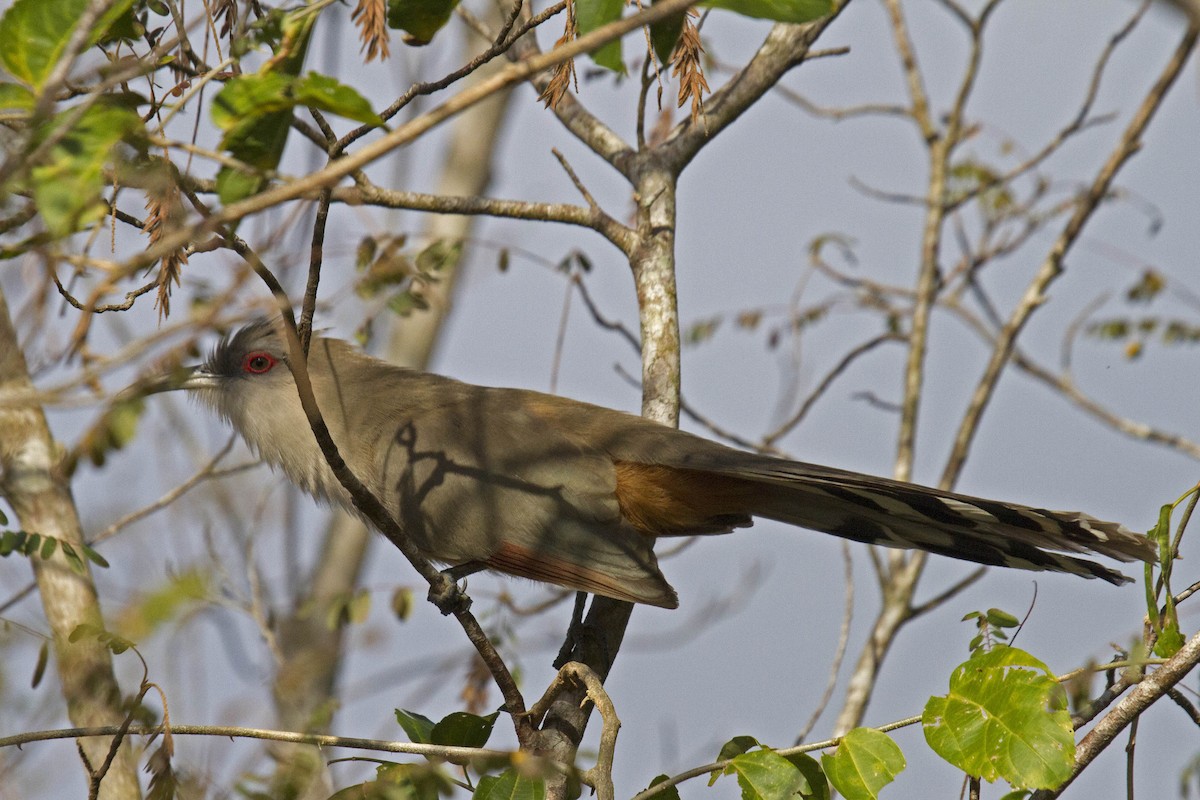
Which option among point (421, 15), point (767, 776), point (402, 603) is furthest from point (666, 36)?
point (402, 603)

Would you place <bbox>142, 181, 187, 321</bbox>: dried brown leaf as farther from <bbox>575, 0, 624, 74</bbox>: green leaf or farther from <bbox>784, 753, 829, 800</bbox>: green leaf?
<bbox>784, 753, 829, 800</bbox>: green leaf

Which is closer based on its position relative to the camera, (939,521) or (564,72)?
(564,72)

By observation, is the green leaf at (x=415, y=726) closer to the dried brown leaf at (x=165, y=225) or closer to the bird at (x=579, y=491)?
the bird at (x=579, y=491)

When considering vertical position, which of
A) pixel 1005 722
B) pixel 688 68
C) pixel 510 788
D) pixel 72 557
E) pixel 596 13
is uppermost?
pixel 688 68

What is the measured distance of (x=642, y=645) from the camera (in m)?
5.01

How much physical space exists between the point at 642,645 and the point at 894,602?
3.79 feet

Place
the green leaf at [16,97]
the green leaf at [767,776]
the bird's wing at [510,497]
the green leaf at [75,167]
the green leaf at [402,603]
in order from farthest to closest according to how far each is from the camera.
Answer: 1. the green leaf at [402,603]
2. the bird's wing at [510,497]
3. the green leaf at [767,776]
4. the green leaf at [16,97]
5. the green leaf at [75,167]

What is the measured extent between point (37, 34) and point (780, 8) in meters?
0.99

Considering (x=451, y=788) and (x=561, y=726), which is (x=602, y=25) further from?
(x=561, y=726)

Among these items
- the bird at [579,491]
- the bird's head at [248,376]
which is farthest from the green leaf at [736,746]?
the bird's head at [248,376]

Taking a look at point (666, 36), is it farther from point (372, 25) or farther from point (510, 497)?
point (510, 497)

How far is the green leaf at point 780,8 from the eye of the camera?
60.5 inches

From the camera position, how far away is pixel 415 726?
2580mm

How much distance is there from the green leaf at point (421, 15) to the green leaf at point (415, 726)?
152cm
